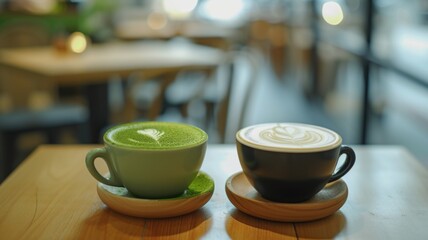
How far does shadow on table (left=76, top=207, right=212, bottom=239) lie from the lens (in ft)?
2.49

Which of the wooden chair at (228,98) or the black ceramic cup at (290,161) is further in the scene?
the wooden chair at (228,98)

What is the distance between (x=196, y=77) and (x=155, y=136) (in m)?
3.34

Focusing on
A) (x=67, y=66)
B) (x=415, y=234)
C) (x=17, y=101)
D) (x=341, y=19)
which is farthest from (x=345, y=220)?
(x=341, y=19)

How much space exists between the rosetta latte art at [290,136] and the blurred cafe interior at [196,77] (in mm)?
1692

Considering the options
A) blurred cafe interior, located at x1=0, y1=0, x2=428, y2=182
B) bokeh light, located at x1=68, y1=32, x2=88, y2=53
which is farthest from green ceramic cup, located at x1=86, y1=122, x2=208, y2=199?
bokeh light, located at x1=68, y1=32, x2=88, y2=53

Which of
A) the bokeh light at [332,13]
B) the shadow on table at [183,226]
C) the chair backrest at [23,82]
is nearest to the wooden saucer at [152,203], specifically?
the shadow on table at [183,226]

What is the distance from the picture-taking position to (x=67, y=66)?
111 inches

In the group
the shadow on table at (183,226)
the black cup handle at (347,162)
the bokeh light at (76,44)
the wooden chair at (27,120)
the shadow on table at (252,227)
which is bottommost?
the wooden chair at (27,120)

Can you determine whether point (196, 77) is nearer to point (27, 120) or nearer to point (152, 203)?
point (27, 120)

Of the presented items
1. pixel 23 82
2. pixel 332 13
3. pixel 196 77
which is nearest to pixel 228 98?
pixel 196 77

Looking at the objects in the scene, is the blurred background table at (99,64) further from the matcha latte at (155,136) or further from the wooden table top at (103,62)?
the matcha latte at (155,136)

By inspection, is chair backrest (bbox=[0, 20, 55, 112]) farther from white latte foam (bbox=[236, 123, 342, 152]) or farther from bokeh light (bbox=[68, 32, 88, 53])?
white latte foam (bbox=[236, 123, 342, 152])

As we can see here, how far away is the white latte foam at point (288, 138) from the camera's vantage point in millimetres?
767

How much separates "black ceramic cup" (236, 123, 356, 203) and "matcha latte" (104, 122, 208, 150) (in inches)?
2.9
